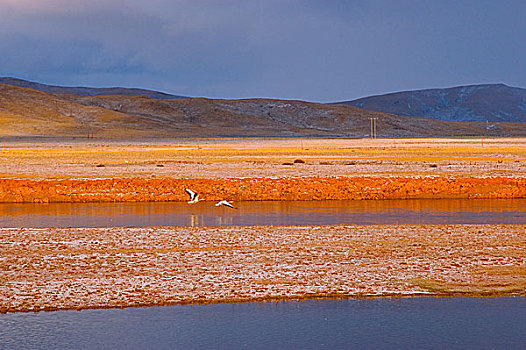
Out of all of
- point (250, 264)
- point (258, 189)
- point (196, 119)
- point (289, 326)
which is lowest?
point (289, 326)

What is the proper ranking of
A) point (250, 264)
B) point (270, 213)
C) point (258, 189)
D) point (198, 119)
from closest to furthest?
1. point (250, 264)
2. point (270, 213)
3. point (258, 189)
4. point (198, 119)

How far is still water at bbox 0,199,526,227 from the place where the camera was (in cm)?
1619

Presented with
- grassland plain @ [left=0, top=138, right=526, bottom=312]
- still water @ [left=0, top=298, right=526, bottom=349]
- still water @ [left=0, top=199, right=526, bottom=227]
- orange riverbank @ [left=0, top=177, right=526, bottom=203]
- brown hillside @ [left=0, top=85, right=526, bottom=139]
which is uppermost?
brown hillside @ [left=0, top=85, right=526, bottom=139]

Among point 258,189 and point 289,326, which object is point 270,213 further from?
point 289,326

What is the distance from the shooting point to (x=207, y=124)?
142 meters

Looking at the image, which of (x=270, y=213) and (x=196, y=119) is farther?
(x=196, y=119)

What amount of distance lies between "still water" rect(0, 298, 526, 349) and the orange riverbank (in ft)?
40.5

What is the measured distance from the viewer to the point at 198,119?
147 m

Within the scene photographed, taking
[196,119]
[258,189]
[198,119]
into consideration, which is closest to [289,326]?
[258,189]

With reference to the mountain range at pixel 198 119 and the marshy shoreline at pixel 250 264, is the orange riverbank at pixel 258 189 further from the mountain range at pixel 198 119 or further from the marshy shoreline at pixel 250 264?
the mountain range at pixel 198 119

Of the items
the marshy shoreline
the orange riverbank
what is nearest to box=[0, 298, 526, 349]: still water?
the marshy shoreline

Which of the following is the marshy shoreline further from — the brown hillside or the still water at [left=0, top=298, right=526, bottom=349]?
the brown hillside

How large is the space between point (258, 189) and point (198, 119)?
125537mm

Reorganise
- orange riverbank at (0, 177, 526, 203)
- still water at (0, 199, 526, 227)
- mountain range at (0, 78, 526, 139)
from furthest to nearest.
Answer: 1. mountain range at (0, 78, 526, 139)
2. orange riverbank at (0, 177, 526, 203)
3. still water at (0, 199, 526, 227)
